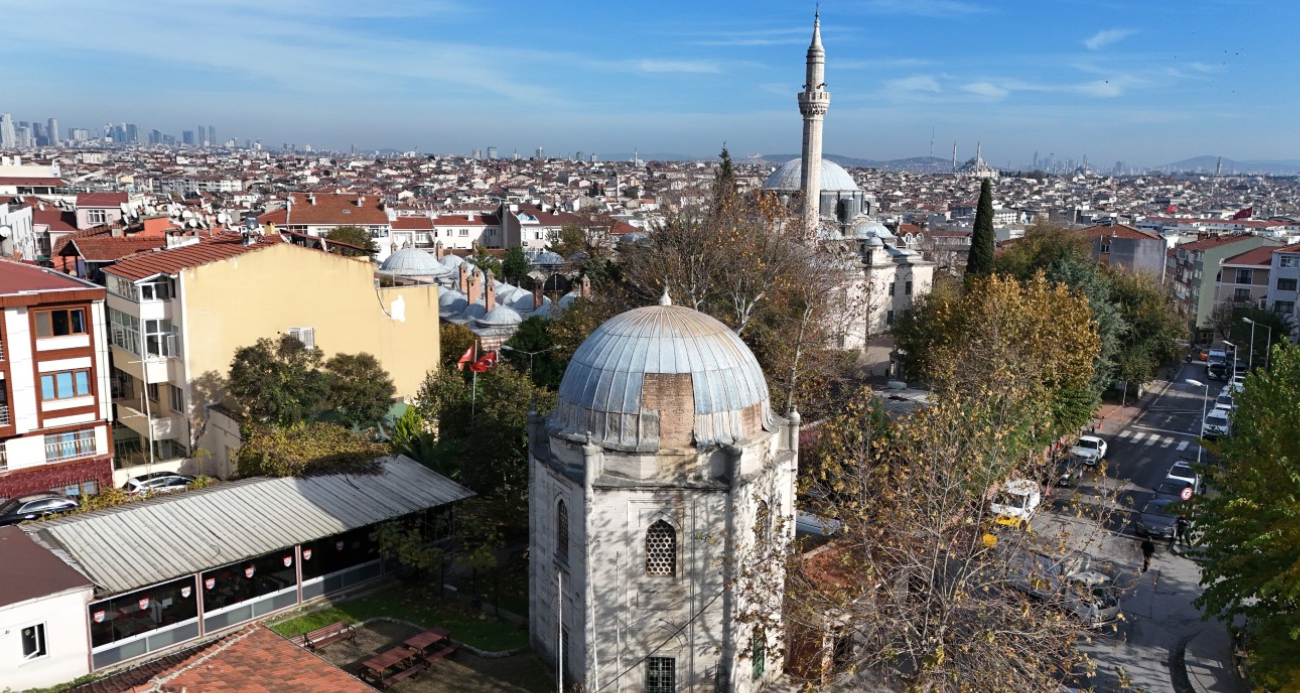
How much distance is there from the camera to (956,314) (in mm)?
39094

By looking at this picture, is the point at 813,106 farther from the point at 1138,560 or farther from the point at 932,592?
the point at 932,592

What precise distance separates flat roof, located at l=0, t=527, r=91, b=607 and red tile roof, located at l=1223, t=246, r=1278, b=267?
2812 inches

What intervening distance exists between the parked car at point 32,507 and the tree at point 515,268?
4816 centimetres

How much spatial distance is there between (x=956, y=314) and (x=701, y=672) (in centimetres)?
2475

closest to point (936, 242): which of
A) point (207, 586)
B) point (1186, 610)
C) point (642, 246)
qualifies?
point (642, 246)

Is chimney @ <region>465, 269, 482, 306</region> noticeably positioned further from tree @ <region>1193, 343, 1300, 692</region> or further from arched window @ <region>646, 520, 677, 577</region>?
tree @ <region>1193, 343, 1300, 692</region>

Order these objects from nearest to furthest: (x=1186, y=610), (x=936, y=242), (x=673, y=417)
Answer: (x=673, y=417) < (x=1186, y=610) < (x=936, y=242)

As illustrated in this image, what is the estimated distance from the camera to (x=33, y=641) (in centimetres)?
1869

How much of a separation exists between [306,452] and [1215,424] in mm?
40068

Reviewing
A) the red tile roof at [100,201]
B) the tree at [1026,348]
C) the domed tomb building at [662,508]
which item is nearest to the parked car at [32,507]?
the domed tomb building at [662,508]

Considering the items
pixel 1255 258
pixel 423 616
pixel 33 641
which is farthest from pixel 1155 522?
pixel 1255 258

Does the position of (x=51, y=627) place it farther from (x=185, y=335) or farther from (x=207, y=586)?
(x=185, y=335)

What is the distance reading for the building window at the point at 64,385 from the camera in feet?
102

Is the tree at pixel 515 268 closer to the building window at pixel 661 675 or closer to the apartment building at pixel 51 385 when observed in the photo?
the apartment building at pixel 51 385
